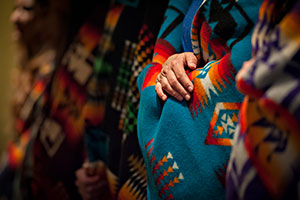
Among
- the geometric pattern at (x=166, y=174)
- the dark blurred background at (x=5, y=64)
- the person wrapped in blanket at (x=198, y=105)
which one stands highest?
the person wrapped in blanket at (x=198, y=105)

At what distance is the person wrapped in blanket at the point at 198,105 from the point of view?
0.42 meters

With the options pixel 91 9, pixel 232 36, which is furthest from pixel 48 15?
pixel 232 36

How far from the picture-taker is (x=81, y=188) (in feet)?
2.83

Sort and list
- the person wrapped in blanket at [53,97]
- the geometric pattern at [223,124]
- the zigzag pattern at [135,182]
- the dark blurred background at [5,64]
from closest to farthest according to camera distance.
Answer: the geometric pattern at [223,124]
the zigzag pattern at [135,182]
the person wrapped in blanket at [53,97]
the dark blurred background at [5,64]

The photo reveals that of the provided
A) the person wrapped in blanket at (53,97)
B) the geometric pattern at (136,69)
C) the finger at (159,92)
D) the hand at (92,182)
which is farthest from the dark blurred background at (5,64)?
the finger at (159,92)

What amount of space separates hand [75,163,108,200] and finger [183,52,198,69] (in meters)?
0.47

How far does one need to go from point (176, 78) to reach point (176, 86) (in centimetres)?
1

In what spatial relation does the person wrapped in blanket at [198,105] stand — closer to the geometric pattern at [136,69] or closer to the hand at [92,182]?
the geometric pattern at [136,69]

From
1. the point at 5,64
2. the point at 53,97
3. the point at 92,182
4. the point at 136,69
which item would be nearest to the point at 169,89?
the point at 136,69

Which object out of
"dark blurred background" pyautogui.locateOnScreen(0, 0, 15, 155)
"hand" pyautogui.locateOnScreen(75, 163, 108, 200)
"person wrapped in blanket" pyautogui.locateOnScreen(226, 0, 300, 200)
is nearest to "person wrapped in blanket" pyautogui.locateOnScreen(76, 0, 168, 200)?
"hand" pyautogui.locateOnScreen(75, 163, 108, 200)

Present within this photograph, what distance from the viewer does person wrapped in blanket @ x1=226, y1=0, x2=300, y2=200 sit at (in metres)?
0.28

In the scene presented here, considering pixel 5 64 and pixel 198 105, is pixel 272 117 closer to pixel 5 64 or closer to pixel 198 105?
pixel 198 105

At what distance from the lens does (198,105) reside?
447 mm

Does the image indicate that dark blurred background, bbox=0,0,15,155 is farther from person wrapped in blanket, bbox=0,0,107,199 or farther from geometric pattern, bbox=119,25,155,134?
geometric pattern, bbox=119,25,155,134
